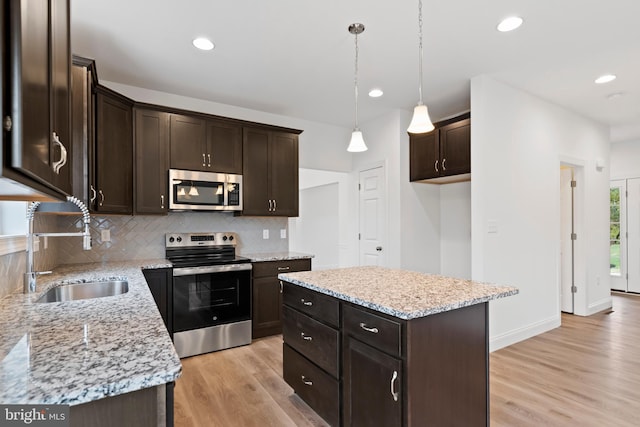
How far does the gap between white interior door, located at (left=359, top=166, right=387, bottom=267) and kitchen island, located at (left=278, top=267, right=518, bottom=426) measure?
2.31m

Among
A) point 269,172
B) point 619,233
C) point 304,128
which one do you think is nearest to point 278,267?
point 269,172

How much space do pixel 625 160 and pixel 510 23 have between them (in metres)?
5.34

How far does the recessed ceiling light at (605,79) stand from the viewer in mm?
3327

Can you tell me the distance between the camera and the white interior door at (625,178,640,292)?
18.9ft

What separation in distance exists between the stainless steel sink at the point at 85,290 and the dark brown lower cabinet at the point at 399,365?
4.45ft

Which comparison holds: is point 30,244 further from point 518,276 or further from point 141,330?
point 518,276

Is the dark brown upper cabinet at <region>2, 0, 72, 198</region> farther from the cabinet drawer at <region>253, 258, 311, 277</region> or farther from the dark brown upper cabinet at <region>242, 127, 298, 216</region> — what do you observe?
the dark brown upper cabinet at <region>242, 127, 298, 216</region>

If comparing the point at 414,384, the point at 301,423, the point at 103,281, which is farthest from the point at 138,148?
the point at 414,384

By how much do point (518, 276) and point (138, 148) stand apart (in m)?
4.09

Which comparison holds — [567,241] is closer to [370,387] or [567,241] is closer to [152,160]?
[370,387]

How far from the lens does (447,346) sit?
64.4 inches

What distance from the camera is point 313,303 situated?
2084mm

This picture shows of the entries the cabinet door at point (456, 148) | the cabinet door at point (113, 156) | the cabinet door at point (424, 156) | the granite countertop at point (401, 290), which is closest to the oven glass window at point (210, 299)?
the cabinet door at point (113, 156)

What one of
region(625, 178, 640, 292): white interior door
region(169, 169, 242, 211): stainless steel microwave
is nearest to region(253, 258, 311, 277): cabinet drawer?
region(169, 169, 242, 211): stainless steel microwave
